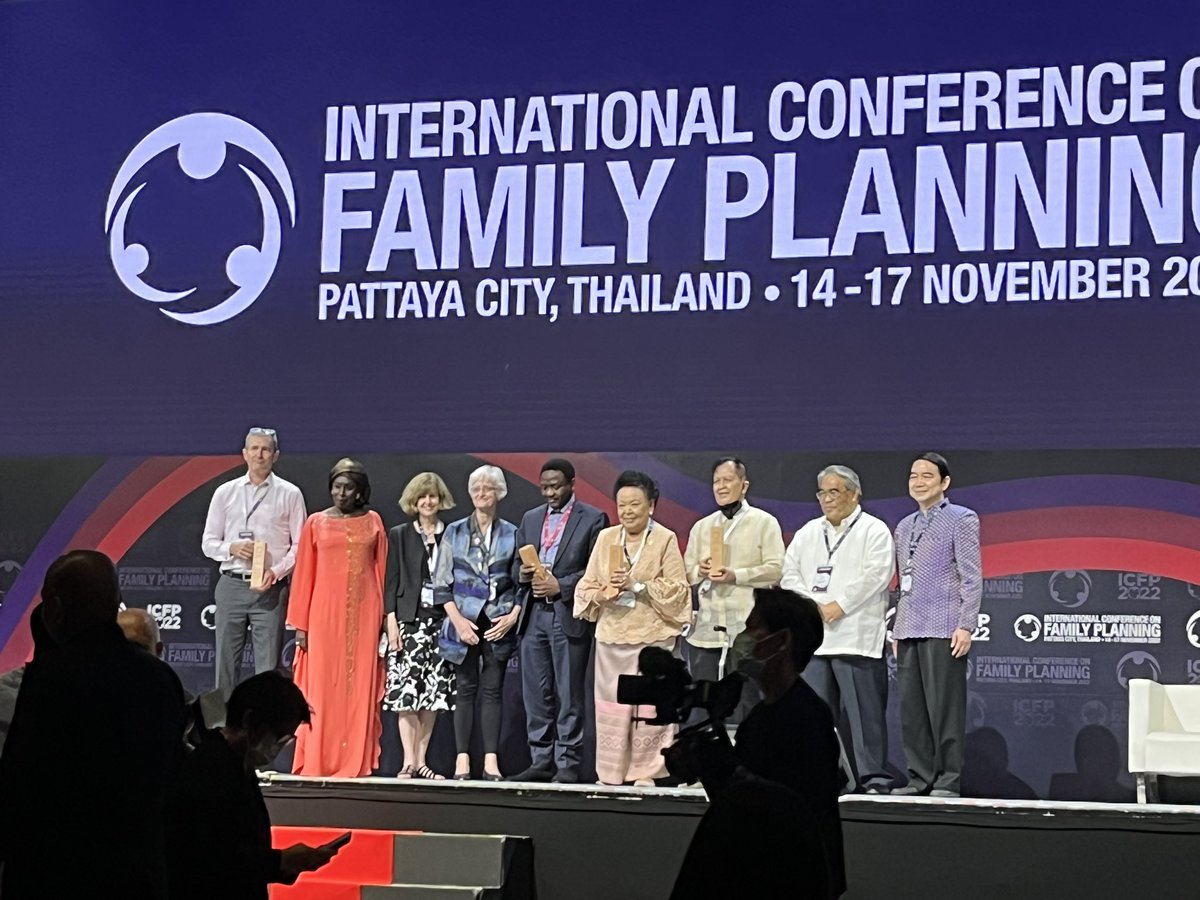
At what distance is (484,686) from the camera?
7.97m

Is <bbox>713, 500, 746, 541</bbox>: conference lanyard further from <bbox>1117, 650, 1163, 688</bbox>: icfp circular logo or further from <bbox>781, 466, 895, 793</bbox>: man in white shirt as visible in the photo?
<bbox>1117, 650, 1163, 688</bbox>: icfp circular logo

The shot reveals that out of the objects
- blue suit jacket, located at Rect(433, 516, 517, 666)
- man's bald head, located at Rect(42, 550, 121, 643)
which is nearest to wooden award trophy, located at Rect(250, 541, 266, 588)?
blue suit jacket, located at Rect(433, 516, 517, 666)

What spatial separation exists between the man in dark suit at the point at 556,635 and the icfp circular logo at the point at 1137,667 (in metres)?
2.26

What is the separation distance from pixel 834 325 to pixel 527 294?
151cm

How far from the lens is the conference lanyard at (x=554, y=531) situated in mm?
8023

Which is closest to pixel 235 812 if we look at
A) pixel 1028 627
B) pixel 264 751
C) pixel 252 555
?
pixel 264 751

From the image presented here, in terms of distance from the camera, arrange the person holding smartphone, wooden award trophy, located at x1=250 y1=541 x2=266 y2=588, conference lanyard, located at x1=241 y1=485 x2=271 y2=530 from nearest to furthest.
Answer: the person holding smartphone
wooden award trophy, located at x1=250 y1=541 x2=266 y2=588
conference lanyard, located at x1=241 y1=485 x2=271 y2=530

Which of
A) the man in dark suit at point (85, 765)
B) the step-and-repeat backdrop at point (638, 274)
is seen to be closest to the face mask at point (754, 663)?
the man in dark suit at point (85, 765)

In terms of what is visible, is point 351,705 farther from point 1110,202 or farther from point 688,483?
point 1110,202

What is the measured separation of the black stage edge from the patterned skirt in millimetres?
754

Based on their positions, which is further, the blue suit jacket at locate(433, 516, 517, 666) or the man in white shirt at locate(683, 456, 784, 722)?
the blue suit jacket at locate(433, 516, 517, 666)

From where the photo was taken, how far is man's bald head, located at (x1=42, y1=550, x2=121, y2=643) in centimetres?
336

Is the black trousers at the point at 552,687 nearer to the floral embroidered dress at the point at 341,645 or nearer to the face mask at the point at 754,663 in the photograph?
Answer: the floral embroidered dress at the point at 341,645

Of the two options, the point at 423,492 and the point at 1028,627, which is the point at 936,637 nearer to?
the point at 1028,627
